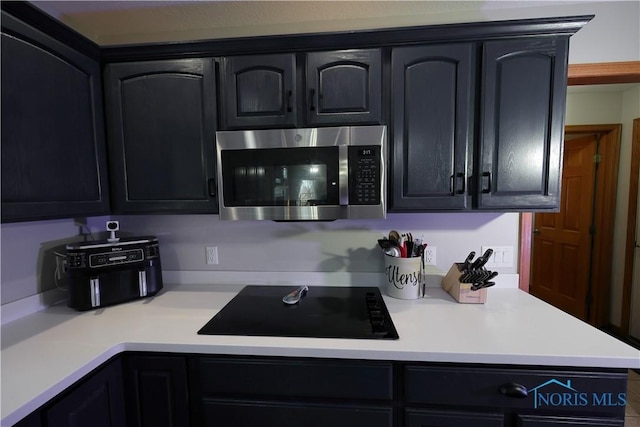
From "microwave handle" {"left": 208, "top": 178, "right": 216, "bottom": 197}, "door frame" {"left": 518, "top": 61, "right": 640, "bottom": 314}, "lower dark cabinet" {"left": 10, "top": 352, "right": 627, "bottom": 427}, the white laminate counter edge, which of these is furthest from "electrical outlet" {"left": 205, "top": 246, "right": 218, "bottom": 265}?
"door frame" {"left": 518, "top": 61, "right": 640, "bottom": 314}

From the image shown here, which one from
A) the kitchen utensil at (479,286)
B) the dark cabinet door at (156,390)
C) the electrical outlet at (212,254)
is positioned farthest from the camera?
the electrical outlet at (212,254)

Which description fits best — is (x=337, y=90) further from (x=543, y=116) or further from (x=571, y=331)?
(x=571, y=331)

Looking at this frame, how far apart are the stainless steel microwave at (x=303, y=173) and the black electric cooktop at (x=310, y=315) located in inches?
17.0

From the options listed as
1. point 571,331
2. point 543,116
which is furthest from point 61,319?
point 543,116

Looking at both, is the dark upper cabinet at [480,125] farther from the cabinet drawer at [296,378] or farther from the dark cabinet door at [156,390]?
the dark cabinet door at [156,390]

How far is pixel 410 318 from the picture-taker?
1.19 meters

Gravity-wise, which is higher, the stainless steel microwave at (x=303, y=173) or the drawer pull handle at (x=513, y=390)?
the stainless steel microwave at (x=303, y=173)

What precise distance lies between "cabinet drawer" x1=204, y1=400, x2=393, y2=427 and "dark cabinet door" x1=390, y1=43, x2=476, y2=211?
837mm

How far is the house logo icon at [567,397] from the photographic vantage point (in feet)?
3.05

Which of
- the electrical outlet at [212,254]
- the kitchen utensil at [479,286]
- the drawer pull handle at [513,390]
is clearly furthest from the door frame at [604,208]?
the electrical outlet at [212,254]

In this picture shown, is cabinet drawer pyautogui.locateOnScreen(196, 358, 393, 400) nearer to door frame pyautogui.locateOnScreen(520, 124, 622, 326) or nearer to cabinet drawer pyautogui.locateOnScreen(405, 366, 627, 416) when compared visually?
cabinet drawer pyautogui.locateOnScreen(405, 366, 627, 416)

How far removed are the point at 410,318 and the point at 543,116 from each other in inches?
41.6

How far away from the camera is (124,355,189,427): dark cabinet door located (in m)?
1.05

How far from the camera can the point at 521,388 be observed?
938 millimetres
